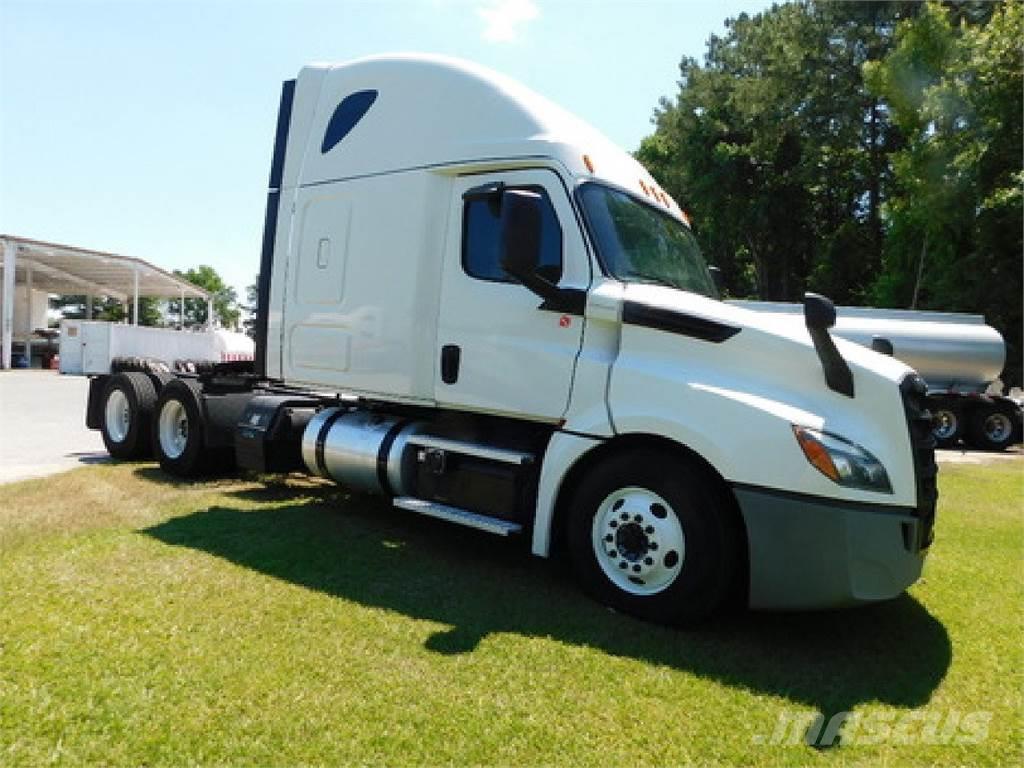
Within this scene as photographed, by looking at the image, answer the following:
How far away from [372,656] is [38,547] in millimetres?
2920

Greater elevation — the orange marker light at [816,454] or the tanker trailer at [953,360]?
the tanker trailer at [953,360]

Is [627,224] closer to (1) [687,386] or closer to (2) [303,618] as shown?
(1) [687,386]

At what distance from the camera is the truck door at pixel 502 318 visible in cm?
483

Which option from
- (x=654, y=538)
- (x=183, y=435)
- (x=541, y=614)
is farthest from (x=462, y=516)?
(x=183, y=435)

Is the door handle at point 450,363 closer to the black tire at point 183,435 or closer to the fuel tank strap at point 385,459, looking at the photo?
the fuel tank strap at point 385,459

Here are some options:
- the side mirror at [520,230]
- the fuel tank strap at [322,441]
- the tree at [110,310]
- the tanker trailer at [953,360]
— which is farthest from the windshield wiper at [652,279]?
the tree at [110,310]

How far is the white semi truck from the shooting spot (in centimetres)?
395

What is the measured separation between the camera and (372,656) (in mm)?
3664

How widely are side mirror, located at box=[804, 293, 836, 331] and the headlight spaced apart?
552 millimetres

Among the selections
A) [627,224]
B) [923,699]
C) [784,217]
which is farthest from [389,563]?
[784,217]

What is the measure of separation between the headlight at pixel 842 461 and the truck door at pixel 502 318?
152 centimetres

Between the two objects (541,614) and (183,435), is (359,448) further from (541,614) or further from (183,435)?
(183,435)

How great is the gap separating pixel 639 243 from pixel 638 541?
2021 mm

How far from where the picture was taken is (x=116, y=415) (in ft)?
29.7
